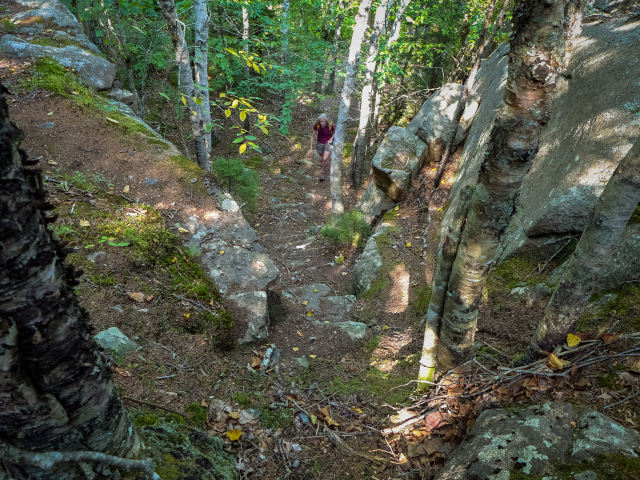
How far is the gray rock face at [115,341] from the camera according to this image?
318 cm

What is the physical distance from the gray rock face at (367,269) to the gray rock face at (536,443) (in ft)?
14.1

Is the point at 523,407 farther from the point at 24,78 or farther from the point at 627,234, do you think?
the point at 24,78

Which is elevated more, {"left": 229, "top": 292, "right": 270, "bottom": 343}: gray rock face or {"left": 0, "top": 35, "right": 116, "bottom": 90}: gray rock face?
{"left": 0, "top": 35, "right": 116, "bottom": 90}: gray rock face

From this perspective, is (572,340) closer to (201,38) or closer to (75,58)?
(201,38)

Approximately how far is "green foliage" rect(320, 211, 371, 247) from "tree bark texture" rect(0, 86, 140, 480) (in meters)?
7.09

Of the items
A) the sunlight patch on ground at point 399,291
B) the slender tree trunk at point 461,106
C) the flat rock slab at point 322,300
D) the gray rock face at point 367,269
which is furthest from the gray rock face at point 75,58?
the slender tree trunk at point 461,106

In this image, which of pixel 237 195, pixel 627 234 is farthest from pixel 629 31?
pixel 237 195

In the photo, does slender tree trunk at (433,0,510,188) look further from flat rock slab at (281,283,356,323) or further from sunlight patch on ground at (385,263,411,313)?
flat rock slab at (281,283,356,323)

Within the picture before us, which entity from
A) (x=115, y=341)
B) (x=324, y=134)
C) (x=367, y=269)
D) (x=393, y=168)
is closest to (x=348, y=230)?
(x=367, y=269)

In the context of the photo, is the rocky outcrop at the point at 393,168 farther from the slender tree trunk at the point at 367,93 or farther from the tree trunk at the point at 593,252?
the tree trunk at the point at 593,252

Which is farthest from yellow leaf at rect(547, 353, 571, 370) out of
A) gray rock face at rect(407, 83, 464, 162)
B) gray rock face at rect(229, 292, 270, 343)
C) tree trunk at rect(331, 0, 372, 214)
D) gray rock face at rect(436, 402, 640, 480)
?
gray rock face at rect(407, 83, 464, 162)

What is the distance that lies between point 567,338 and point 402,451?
64.7 inches

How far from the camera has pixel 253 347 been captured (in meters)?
4.57

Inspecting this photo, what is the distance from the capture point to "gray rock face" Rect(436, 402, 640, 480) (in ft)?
7.04
